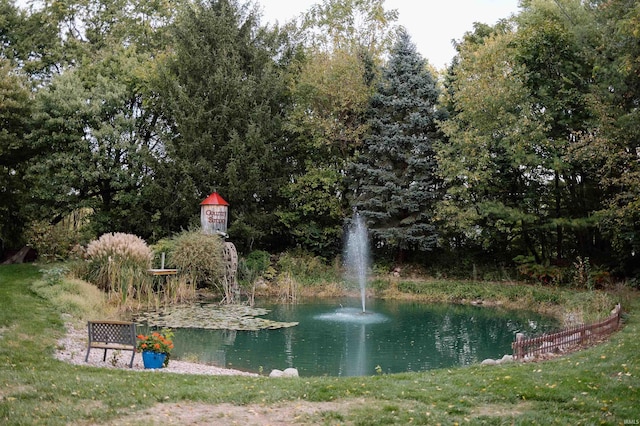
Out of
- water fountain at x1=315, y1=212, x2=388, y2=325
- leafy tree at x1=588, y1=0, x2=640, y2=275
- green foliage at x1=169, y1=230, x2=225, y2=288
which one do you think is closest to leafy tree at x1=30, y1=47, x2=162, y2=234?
green foliage at x1=169, y1=230, x2=225, y2=288

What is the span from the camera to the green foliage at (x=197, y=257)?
17.5 metres

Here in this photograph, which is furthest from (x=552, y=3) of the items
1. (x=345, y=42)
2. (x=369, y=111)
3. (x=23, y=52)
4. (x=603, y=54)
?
(x=23, y=52)

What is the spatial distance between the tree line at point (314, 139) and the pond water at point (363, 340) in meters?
4.89

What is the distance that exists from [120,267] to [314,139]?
10025 mm

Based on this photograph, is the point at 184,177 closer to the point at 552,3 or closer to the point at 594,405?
the point at 552,3

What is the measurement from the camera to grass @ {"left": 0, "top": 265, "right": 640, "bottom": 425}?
18.1 feet

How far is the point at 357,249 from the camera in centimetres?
2330

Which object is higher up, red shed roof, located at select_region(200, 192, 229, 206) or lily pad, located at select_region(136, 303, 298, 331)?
red shed roof, located at select_region(200, 192, 229, 206)

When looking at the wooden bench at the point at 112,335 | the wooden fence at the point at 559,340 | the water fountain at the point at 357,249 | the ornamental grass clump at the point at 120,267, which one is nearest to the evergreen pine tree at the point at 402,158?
the water fountain at the point at 357,249

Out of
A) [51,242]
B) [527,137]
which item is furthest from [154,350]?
[527,137]

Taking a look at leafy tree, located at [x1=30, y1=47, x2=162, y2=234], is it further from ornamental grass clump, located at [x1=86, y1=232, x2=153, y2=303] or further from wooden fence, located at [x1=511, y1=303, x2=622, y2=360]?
wooden fence, located at [x1=511, y1=303, x2=622, y2=360]

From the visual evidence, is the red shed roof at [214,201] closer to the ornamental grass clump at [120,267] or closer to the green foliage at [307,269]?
the green foliage at [307,269]

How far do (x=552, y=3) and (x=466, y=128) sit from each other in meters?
4.80

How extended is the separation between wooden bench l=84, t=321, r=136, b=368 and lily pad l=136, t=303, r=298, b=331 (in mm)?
4501
